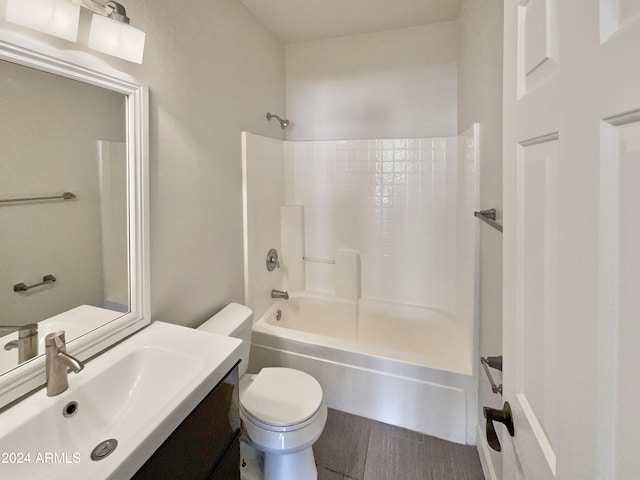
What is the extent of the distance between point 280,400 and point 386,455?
0.73 meters

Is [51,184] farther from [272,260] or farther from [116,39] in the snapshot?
[272,260]

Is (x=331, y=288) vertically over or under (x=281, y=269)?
under

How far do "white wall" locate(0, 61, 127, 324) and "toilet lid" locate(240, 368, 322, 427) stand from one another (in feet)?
2.60

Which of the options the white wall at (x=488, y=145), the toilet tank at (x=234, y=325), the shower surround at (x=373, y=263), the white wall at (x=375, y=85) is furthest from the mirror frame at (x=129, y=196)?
the white wall at (x=375, y=85)

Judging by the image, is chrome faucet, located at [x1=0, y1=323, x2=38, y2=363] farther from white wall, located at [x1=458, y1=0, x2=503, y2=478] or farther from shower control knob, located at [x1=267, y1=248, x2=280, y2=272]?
white wall, located at [x1=458, y1=0, x2=503, y2=478]

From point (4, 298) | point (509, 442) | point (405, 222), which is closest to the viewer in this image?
point (509, 442)

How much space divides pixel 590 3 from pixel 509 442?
0.86 m

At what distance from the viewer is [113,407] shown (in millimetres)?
988

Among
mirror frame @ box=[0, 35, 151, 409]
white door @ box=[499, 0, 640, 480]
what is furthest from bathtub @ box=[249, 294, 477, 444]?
white door @ box=[499, 0, 640, 480]

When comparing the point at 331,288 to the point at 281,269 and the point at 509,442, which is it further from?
the point at 509,442

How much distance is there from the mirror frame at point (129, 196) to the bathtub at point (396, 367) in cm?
100

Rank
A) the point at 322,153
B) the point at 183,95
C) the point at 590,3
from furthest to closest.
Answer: the point at 322,153, the point at 183,95, the point at 590,3

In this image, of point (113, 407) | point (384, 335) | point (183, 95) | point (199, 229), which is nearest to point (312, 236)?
point (384, 335)

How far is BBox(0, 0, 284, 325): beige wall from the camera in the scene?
135 centimetres
